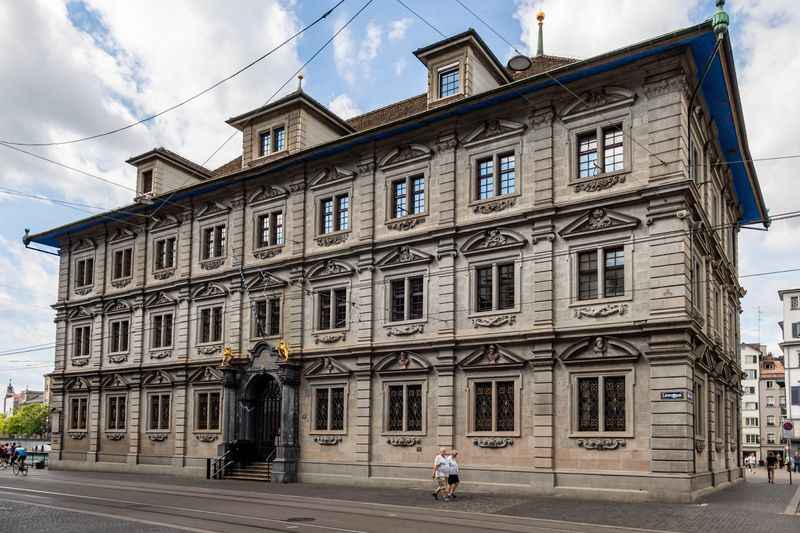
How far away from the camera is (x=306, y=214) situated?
3469 centimetres

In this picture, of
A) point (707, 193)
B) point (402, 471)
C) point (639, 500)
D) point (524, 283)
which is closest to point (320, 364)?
point (402, 471)

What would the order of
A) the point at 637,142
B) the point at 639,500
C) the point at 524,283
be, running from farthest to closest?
the point at 524,283
the point at 637,142
the point at 639,500

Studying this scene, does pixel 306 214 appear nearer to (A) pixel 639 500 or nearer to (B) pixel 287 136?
(B) pixel 287 136

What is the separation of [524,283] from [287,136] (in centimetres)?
1447

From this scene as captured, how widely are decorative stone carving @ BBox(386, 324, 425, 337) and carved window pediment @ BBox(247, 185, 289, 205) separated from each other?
881 centimetres

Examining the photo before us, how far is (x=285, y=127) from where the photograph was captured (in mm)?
36594

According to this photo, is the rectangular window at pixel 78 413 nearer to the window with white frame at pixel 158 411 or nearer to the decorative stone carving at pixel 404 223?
the window with white frame at pixel 158 411

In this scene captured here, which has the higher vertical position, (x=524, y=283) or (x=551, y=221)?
(x=551, y=221)

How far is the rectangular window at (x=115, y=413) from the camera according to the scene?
41.2 meters

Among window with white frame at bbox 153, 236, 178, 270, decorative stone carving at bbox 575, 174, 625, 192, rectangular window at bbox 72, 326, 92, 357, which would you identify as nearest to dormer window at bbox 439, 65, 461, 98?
decorative stone carving at bbox 575, 174, 625, 192

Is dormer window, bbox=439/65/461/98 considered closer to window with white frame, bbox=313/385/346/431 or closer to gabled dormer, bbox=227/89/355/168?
gabled dormer, bbox=227/89/355/168

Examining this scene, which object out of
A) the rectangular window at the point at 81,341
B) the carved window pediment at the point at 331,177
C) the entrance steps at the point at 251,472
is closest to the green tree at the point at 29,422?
the rectangular window at the point at 81,341

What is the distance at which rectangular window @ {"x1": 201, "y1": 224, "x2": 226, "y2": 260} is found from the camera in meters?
38.2

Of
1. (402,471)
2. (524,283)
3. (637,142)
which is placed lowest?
(402,471)
